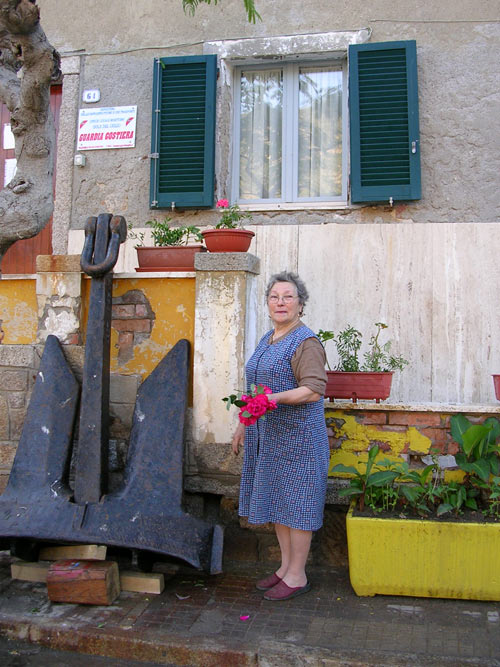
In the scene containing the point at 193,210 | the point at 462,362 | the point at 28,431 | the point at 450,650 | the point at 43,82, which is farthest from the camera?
the point at 193,210

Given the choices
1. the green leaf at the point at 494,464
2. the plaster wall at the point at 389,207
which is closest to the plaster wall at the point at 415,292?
the plaster wall at the point at 389,207

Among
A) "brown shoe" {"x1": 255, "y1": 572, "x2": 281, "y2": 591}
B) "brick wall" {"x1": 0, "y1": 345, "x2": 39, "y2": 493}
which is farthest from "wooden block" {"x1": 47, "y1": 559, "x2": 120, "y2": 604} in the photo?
"brick wall" {"x1": 0, "y1": 345, "x2": 39, "y2": 493}

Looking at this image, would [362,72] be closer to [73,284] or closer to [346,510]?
[73,284]

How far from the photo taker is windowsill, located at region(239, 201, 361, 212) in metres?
6.06

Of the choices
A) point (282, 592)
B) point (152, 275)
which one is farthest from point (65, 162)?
point (282, 592)

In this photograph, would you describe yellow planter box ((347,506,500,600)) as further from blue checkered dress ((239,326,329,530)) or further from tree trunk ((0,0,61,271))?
tree trunk ((0,0,61,271))

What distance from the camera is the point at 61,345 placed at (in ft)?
13.8

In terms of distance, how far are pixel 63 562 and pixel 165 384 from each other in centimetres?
106

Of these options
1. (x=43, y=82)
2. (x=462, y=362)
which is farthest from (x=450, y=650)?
(x=43, y=82)

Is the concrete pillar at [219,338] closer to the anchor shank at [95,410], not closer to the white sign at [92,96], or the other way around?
the anchor shank at [95,410]

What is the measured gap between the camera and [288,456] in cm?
356

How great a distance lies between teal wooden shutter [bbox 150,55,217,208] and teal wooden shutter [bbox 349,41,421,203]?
1273mm

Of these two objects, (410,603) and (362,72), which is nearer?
(410,603)

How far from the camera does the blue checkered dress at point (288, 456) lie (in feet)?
11.5
